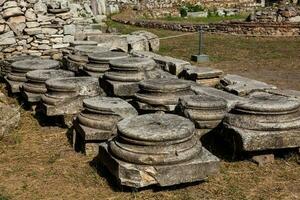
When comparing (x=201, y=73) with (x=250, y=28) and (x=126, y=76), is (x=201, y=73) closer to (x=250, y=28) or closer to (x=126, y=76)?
(x=126, y=76)

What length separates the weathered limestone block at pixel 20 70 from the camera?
8.90 m

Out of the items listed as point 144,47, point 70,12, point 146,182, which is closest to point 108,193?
point 146,182

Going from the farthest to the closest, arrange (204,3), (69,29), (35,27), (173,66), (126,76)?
1. (204,3)
2. (69,29)
3. (35,27)
4. (173,66)
5. (126,76)

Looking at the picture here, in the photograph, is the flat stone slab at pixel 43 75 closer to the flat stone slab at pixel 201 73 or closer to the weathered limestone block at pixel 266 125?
the flat stone slab at pixel 201 73

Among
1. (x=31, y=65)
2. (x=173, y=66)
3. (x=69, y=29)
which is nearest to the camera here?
(x=31, y=65)

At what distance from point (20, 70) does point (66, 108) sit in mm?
2284

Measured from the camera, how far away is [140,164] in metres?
4.91

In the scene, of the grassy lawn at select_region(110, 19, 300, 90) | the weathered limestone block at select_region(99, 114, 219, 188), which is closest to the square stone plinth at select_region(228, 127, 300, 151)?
the weathered limestone block at select_region(99, 114, 219, 188)

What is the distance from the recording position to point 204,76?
8.91 m

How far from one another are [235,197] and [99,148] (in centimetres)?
183

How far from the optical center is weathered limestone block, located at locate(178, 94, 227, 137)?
20.0 feet

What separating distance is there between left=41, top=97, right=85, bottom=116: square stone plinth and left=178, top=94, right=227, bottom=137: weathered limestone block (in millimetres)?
1929

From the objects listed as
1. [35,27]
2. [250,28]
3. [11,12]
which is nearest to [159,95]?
[35,27]

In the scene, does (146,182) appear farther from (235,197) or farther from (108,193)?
(235,197)
